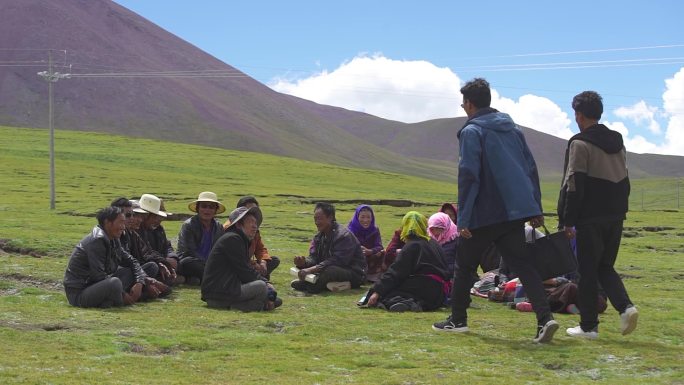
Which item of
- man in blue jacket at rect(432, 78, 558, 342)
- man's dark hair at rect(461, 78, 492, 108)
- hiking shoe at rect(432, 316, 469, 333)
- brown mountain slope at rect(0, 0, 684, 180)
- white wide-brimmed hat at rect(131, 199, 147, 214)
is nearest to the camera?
man in blue jacket at rect(432, 78, 558, 342)

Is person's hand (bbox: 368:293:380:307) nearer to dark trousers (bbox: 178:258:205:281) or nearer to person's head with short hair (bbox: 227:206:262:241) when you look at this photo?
person's head with short hair (bbox: 227:206:262:241)

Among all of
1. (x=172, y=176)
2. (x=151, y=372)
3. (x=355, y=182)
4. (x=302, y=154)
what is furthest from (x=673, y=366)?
(x=302, y=154)

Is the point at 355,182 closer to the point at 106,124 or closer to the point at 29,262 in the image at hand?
the point at 29,262

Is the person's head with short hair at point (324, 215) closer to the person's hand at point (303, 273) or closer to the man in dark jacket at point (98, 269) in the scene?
the person's hand at point (303, 273)

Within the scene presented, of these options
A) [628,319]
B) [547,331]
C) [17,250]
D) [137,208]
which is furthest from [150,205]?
[628,319]

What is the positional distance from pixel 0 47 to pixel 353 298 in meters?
186

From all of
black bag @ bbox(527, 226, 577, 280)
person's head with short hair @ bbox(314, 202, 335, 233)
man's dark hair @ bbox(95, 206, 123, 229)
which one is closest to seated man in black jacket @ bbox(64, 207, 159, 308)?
man's dark hair @ bbox(95, 206, 123, 229)

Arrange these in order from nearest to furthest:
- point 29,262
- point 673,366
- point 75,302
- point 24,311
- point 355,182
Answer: point 673,366, point 24,311, point 75,302, point 29,262, point 355,182

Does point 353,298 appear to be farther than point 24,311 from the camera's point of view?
Yes

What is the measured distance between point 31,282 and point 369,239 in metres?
5.79

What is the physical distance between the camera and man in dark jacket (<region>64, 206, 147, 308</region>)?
34.5 feet

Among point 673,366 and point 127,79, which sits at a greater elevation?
point 127,79

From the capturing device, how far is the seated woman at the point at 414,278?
35.8 feet

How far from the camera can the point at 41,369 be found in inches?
262
